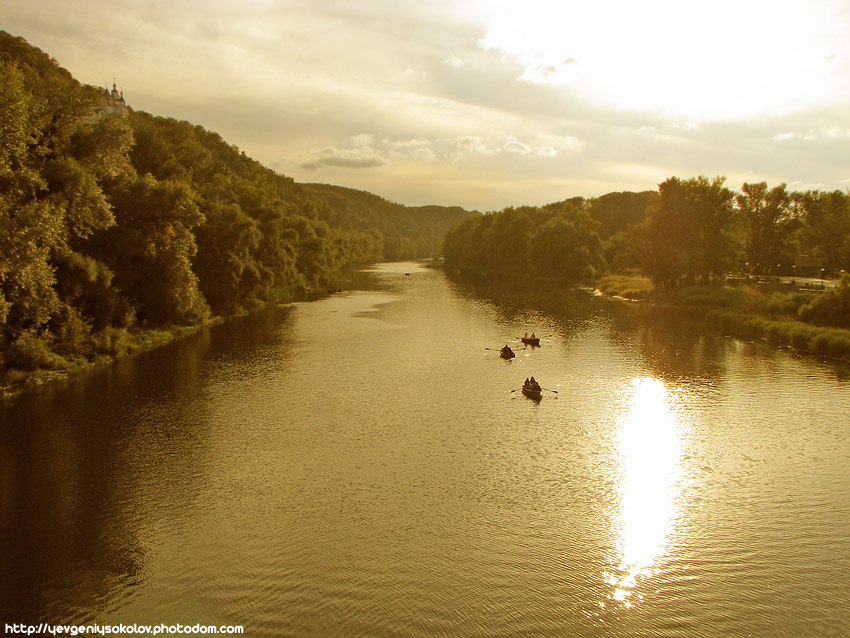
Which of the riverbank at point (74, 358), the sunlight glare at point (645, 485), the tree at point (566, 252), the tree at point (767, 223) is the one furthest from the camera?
the tree at point (566, 252)

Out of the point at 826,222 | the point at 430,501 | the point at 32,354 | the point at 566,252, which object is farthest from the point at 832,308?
the point at 566,252

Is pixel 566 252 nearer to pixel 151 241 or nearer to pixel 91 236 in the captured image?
pixel 151 241

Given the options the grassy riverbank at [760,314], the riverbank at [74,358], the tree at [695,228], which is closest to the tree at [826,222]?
the tree at [695,228]

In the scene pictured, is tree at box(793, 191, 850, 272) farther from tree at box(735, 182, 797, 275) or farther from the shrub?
the shrub

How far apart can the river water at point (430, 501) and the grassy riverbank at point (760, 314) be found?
8.02 m

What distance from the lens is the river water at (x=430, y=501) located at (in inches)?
614

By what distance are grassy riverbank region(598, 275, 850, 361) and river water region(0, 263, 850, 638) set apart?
316 inches

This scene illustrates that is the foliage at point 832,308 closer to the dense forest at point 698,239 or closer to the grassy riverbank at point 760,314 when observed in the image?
the grassy riverbank at point 760,314

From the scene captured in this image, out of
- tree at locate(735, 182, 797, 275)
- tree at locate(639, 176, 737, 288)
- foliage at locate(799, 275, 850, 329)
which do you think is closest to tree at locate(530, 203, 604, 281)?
tree at locate(735, 182, 797, 275)

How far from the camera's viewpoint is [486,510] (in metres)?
21.0

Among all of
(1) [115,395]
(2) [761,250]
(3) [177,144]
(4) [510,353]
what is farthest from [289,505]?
(2) [761,250]

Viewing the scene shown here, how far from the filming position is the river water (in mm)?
15586

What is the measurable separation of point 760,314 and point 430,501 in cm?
5371

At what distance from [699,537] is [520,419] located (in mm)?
12864
